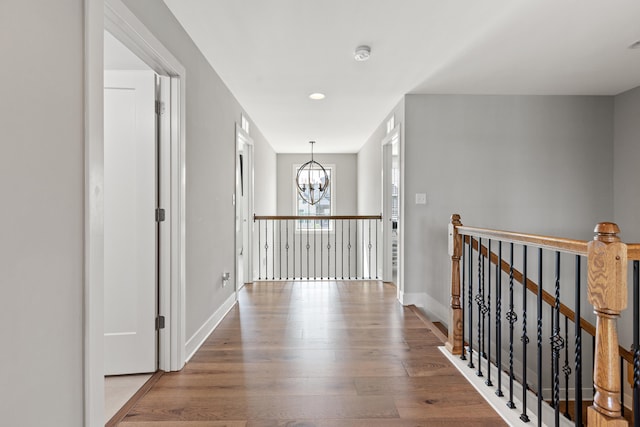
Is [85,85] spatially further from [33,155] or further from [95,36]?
[33,155]

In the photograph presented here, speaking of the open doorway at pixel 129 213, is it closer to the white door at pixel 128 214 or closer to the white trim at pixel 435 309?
the white door at pixel 128 214

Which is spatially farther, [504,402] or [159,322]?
[159,322]

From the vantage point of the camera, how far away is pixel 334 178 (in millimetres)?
8188

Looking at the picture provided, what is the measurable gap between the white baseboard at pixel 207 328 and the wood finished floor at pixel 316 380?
6 centimetres

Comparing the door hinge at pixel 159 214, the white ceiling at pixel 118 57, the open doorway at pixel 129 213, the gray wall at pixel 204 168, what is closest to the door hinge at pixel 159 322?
the open doorway at pixel 129 213

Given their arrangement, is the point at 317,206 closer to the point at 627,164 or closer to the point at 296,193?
the point at 296,193

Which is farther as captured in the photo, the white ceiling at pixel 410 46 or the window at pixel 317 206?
the window at pixel 317 206

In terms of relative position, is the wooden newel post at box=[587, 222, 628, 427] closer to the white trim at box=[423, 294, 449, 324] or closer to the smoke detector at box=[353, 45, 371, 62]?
the smoke detector at box=[353, 45, 371, 62]

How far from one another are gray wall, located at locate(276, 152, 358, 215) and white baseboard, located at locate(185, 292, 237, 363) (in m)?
4.64

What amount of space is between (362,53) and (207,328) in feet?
8.32

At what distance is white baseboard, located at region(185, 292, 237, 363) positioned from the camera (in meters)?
2.47

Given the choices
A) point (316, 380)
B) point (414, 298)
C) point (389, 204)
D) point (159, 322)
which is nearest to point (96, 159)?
point (159, 322)

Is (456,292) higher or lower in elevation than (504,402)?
higher

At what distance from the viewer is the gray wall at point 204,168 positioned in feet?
7.28
